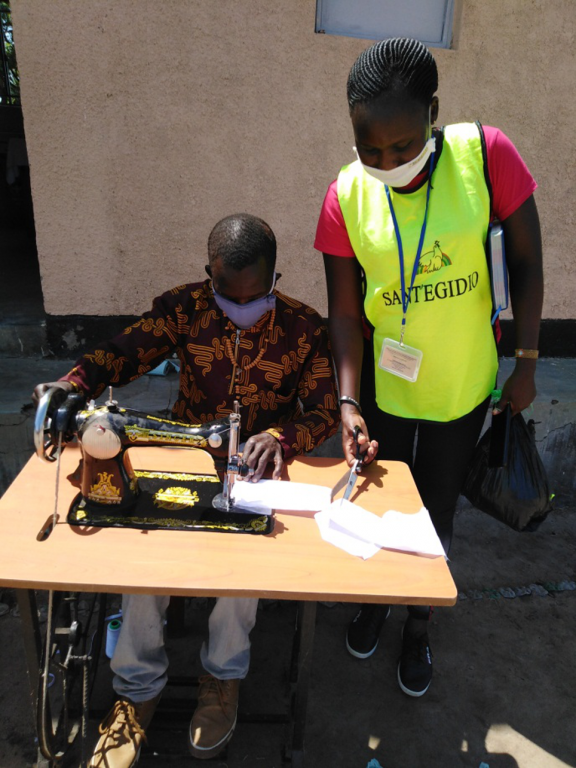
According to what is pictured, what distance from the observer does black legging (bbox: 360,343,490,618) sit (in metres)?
1.93

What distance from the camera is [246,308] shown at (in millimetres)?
1829

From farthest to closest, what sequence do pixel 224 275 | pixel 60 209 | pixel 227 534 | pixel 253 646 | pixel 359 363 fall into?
pixel 60 209, pixel 253 646, pixel 359 363, pixel 224 275, pixel 227 534

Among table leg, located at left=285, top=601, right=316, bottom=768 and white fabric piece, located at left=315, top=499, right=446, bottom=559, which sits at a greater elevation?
white fabric piece, located at left=315, top=499, right=446, bottom=559

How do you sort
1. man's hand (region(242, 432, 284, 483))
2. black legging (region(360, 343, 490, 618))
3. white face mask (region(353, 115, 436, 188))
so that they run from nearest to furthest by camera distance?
white face mask (region(353, 115, 436, 188)) → man's hand (region(242, 432, 284, 483)) → black legging (region(360, 343, 490, 618))

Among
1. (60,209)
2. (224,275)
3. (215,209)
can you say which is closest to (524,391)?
(224,275)

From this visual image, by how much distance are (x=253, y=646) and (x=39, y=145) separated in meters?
2.63

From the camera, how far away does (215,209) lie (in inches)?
131

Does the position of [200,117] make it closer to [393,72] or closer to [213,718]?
[393,72]

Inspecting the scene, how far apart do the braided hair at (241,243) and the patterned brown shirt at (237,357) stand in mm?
206

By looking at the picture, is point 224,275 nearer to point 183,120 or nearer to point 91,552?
point 91,552

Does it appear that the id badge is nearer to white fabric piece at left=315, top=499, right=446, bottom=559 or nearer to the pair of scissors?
the pair of scissors

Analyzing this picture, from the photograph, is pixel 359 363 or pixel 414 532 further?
pixel 359 363

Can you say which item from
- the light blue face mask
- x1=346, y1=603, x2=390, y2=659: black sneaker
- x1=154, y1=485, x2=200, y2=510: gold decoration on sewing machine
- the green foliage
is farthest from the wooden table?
the green foliage

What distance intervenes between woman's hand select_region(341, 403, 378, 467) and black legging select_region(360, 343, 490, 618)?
218mm
